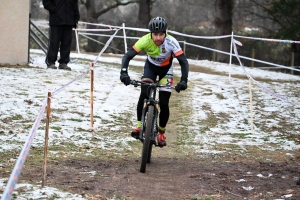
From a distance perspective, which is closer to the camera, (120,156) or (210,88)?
(120,156)

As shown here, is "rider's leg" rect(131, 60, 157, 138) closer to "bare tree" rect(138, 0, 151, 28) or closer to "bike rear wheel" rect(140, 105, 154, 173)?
"bike rear wheel" rect(140, 105, 154, 173)

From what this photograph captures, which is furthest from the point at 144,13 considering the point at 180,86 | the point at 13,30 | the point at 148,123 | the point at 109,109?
the point at 148,123

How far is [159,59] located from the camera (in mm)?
8047

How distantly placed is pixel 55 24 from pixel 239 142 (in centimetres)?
687

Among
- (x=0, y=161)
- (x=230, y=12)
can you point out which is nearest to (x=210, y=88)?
(x=0, y=161)

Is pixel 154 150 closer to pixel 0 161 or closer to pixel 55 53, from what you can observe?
pixel 0 161

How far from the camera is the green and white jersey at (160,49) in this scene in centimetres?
789

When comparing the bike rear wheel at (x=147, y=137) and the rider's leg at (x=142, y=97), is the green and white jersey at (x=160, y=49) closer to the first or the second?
the rider's leg at (x=142, y=97)

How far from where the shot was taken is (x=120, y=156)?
8.44 metres

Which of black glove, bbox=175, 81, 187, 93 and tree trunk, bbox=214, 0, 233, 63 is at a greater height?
tree trunk, bbox=214, 0, 233, 63

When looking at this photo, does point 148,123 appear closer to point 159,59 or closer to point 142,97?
point 142,97

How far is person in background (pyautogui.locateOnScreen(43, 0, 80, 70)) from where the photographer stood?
15148 mm

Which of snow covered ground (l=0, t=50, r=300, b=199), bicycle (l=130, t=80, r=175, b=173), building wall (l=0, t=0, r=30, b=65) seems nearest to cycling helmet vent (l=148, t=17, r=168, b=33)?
bicycle (l=130, t=80, r=175, b=173)

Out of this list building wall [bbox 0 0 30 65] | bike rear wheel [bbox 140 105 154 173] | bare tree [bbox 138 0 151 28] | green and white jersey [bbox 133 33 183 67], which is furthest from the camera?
bare tree [bbox 138 0 151 28]
